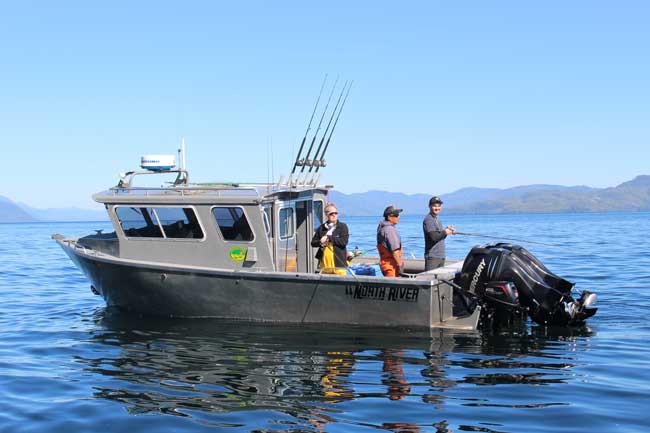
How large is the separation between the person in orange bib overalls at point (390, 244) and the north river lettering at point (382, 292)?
1.77 feet

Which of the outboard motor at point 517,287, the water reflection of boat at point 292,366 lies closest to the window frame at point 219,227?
the water reflection of boat at point 292,366

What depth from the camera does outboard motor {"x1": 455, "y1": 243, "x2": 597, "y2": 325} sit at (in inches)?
407

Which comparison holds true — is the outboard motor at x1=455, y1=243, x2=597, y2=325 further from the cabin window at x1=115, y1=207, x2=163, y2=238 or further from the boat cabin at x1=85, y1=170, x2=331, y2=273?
the cabin window at x1=115, y1=207, x2=163, y2=238

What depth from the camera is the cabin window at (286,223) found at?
39.0 feet

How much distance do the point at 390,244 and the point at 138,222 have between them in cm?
413

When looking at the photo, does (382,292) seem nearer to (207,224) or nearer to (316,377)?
(316,377)

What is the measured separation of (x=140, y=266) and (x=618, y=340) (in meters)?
7.19

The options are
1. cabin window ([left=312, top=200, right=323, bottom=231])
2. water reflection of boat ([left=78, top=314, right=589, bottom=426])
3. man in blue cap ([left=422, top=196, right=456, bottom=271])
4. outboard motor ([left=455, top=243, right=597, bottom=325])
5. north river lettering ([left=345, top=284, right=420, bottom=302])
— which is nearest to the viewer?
water reflection of boat ([left=78, top=314, right=589, bottom=426])

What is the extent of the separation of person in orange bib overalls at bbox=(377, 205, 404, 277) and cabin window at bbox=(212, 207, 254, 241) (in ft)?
6.66

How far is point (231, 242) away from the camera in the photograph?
1144cm

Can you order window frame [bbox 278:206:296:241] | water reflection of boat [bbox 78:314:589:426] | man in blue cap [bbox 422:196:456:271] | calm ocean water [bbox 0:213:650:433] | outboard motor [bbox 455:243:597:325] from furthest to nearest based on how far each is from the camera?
window frame [bbox 278:206:296:241]
man in blue cap [bbox 422:196:456:271]
outboard motor [bbox 455:243:597:325]
water reflection of boat [bbox 78:314:589:426]
calm ocean water [bbox 0:213:650:433]

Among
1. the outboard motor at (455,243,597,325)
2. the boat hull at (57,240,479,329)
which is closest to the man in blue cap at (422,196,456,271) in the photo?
the outboard motor at (455,243,597,325)

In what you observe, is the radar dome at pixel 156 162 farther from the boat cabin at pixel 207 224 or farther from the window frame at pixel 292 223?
the window frame at pixel 292 223

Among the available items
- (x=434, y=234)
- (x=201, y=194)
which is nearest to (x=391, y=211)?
(x=434, y=234)
